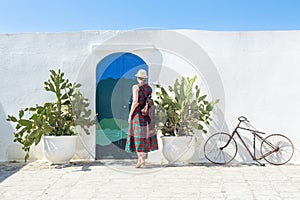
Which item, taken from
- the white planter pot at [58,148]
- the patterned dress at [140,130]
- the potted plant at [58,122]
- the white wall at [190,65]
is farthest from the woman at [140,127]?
the white planter pot at [58,148]

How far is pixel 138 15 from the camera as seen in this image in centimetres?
579

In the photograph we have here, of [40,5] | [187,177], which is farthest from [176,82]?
[40,5]

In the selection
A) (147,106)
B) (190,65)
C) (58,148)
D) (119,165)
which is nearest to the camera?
(147,106)

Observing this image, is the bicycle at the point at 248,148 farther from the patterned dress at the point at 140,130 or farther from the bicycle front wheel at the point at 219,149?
the patterned dress at the point at 140,130

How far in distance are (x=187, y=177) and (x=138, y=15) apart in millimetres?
3006

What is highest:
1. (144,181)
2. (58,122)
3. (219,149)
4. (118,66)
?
(118,66)

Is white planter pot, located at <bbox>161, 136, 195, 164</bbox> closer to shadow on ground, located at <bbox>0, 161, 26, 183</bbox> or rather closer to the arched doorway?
the arched doorway

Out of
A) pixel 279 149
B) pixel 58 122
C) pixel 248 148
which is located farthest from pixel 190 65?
pixel 58 122

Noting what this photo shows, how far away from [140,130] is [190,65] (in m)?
1.64

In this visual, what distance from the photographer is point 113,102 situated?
626 centimetres

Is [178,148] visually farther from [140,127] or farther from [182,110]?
[140,127]

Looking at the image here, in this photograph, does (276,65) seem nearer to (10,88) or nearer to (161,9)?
(161,9)

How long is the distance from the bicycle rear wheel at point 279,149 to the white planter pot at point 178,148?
1388 millimetres

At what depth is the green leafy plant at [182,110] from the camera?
18.5 feet
